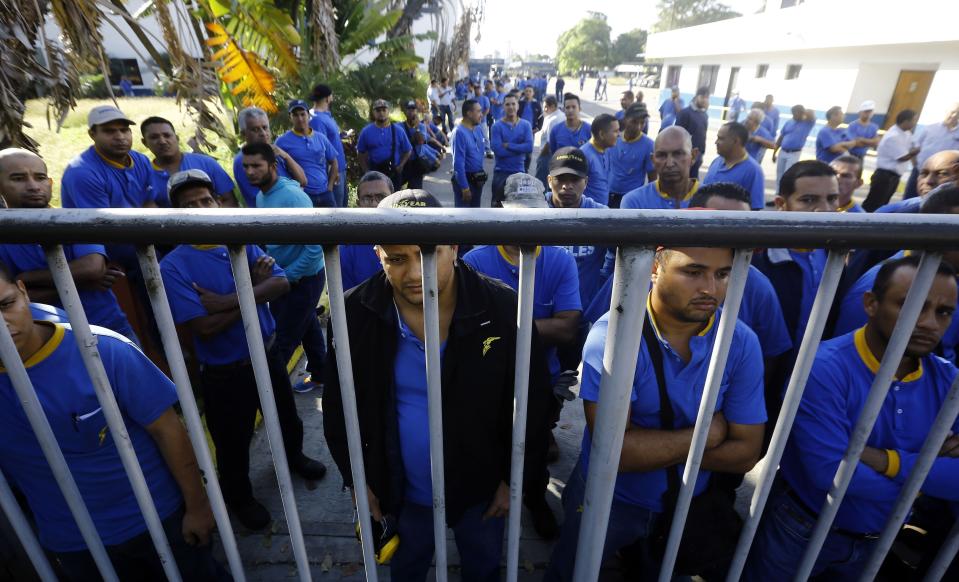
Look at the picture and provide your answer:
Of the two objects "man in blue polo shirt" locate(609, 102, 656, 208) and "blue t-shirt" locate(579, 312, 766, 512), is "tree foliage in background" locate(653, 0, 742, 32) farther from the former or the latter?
"blue t-shirt" locate(579, 312, 766, 512)

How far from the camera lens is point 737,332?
1.59 m

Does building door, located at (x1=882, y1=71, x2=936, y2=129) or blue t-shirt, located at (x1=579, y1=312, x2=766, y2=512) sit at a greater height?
building door, located at (x1=882, y1=71, x2=936, y2=129)

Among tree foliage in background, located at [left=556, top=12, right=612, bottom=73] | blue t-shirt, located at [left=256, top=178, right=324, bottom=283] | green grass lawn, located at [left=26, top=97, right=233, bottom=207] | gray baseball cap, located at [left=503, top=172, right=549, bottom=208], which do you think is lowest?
green grass lawn, located at [left=26, top=97, right=233, bottom=207]

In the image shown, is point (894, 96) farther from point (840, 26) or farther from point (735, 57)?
point (735, 57)

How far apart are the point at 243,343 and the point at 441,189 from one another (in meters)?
8.32

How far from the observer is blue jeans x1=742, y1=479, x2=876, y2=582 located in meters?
1.78

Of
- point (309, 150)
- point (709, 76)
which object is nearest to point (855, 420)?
point (309, 150)

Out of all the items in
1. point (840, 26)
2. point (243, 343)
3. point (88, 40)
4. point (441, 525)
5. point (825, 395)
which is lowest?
point (243, 343)

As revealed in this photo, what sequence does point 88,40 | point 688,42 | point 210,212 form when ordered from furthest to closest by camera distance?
point 688,42
point 88,40
point 210,212

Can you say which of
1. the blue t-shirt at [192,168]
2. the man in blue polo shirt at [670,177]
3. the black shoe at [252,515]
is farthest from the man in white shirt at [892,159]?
the black shoe at [252,515]

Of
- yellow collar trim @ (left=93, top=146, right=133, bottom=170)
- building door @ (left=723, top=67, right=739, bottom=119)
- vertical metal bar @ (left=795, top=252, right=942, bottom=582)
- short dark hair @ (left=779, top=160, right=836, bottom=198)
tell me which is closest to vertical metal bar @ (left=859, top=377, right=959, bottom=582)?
vertical metal bar @ (left=795, top=252, right=942, bottom=582)

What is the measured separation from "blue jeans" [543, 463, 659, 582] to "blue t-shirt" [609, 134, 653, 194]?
505 cm

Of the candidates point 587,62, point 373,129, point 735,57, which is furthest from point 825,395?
point 587,62

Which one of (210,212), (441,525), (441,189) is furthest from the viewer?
(441,189)
